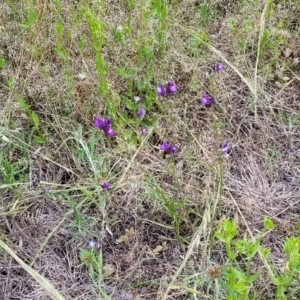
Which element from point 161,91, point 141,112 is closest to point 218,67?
point 161,91

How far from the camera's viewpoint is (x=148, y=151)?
180 centimetres

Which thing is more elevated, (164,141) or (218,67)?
(218,67)

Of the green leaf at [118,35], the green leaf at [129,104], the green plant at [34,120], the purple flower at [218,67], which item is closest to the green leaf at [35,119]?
the green plant at [34,120]

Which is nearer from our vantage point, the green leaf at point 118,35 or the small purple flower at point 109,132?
the small purple flower at point 109,132

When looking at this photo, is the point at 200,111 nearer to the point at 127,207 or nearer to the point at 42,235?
the point at 127,207

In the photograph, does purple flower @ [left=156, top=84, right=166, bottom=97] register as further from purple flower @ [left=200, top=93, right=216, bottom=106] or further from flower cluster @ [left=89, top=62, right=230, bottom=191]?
A: purple flower @ [left=200, top=93, right=216, bottom=106]

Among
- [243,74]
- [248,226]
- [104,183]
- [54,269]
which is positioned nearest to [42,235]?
[54,269]

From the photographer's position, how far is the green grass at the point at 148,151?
1523 millimetres

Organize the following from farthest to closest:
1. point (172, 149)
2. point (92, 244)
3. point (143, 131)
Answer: point (143, 131), point (172, 149), point (92, 244)

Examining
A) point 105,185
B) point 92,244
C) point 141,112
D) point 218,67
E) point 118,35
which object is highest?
point 118,35

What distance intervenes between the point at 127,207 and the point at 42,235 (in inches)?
11.4

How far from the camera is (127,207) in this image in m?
1.66

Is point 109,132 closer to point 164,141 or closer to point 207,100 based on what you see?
point 164,141

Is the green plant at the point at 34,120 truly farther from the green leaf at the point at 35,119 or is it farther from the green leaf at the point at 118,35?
the green leaf at the point at 118,35
